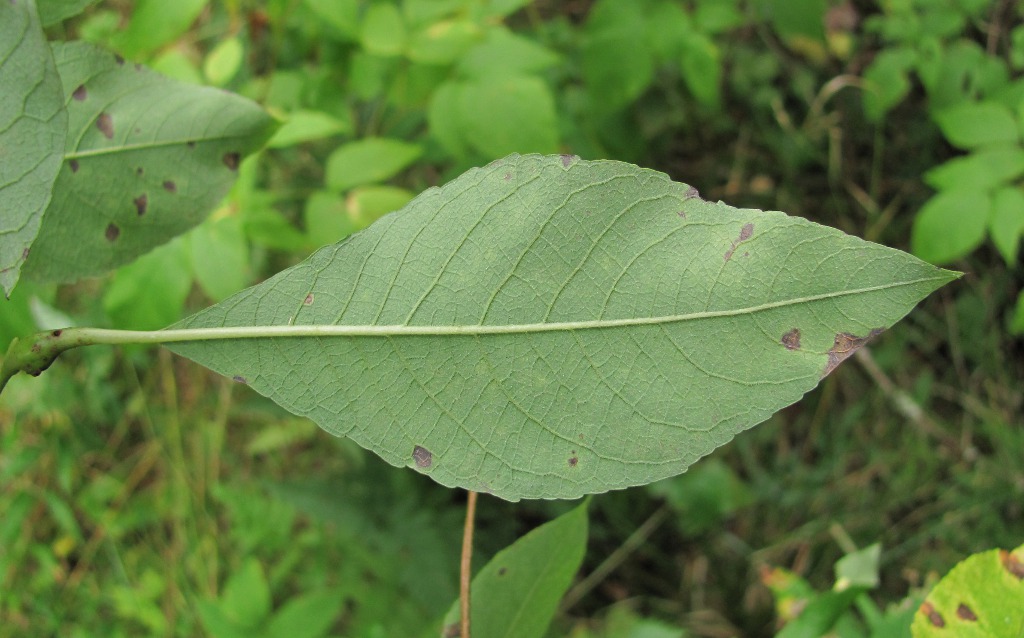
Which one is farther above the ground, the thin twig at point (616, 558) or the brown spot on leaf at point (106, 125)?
the brown spot on leaf at point (106, 125)

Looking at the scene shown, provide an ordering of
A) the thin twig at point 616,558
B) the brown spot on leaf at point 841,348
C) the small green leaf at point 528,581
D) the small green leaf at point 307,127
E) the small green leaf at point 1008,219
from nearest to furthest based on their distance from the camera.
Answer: the brown spot on leaf at point 841,348 → the small green leaf at point 528,581 → the small green leaf at point 307,127 → the small green leaf at point 1008,219 → the thin twig at point 616,558

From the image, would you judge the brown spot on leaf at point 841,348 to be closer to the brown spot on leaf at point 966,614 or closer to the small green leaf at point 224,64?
the brown spot on leaf at point 966,614

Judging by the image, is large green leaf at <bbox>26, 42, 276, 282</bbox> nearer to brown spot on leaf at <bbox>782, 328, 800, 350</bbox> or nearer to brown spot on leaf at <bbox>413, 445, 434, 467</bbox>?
brown spot on leaf at <bbox>413, 445, 434, 467</bbox>

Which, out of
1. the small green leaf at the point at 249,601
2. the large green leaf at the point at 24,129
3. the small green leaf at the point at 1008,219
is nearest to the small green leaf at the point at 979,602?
the large green leaf at the point at 24,129

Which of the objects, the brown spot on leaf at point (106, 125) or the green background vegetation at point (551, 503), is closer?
the brown spot on leaf at point (106, 125)

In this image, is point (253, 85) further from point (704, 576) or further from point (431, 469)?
point (704, 576)

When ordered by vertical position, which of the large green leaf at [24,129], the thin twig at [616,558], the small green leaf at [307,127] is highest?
the large green leaf at [24,129]

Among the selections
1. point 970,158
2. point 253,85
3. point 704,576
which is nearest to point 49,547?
point 253,85
